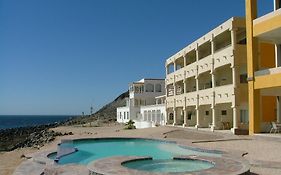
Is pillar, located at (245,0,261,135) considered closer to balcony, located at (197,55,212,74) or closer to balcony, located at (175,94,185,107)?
balcony, located at (197,55,212,74)

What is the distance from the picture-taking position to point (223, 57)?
96.7ft

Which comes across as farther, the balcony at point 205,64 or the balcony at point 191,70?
the balcony at point 191,70

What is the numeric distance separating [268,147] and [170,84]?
94.0 feet

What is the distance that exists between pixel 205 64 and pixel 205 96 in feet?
9.84

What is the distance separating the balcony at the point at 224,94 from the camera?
1110 inches

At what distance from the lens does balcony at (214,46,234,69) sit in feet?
91.7

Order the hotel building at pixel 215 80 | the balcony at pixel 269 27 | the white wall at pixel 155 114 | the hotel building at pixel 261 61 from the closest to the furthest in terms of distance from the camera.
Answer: the balcony at pixel 269 27
the hotel building at pixel 261 61
the hotel building at pixel 215 80
the white wall at pixel 155 114

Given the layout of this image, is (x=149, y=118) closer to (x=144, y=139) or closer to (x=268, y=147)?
(x=144, y=139)

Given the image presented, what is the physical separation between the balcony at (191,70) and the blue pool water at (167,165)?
22432mm

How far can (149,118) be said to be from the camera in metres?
51.8

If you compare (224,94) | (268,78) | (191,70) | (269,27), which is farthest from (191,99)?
(269,27)

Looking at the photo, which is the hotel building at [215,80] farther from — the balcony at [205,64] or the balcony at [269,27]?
the balcony at [269,27]

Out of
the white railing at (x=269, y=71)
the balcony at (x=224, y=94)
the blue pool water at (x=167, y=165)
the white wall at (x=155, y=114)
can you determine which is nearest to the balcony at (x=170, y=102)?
the white wall at (x=155, y=114)

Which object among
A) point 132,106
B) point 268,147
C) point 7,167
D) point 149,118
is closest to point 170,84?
point 149,118
